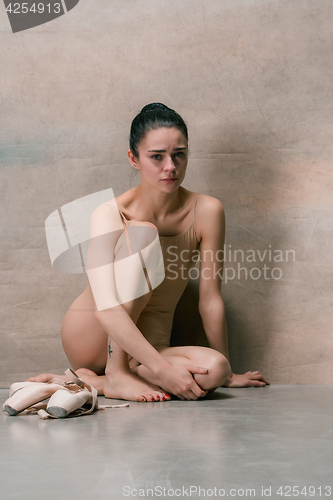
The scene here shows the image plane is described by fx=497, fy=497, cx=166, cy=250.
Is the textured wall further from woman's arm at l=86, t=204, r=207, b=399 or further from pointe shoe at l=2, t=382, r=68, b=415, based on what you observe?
pointe shoe at l=2, t=382, r=68, b=415

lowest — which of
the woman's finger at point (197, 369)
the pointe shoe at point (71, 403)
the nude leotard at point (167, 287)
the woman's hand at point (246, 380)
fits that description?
the woman's hand at point (246, 380)

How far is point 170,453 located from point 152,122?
47.2 inches

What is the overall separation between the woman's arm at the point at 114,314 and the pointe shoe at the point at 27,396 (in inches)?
10.6

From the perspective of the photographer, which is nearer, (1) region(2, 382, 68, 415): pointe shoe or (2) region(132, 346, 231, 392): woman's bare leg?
(1) region(2, 382, 68, 415): pointe shoe

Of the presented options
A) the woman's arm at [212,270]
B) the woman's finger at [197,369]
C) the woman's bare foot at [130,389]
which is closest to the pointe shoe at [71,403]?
the woman's bare foot at [130,389]

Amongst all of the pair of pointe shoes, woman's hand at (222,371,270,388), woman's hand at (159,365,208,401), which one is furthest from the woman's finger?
woman's hand at (222,371,270,388)

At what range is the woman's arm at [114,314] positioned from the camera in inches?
61.9

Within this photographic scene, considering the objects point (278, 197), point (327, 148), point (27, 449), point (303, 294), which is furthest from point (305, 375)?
point (27, 449)

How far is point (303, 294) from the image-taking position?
2.13 metres

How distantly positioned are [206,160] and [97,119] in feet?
1.71

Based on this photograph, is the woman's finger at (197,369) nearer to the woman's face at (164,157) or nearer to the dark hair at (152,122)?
the woman's face at (164,157)

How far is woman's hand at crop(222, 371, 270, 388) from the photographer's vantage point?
6.38 feet

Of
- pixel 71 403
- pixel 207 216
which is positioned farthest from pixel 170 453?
pixel 207 216

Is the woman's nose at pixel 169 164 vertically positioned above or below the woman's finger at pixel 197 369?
above
